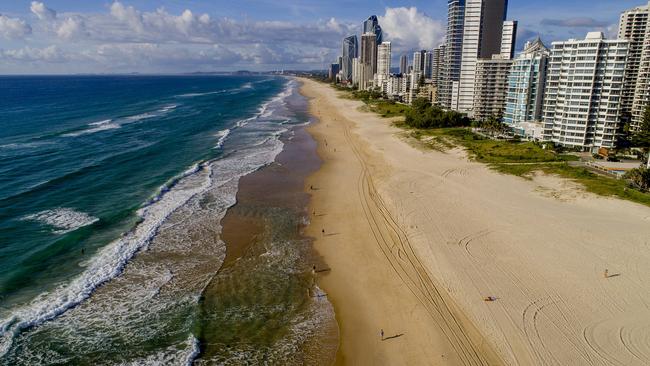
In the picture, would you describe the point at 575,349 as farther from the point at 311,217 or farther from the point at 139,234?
the point at 139,234

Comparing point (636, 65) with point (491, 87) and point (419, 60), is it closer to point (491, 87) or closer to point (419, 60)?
point (491, 87)

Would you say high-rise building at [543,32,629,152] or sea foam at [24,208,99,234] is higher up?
high-rise building at [543,32,629,152]

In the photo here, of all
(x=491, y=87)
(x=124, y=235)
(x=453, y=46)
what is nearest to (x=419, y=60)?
(x=453, y=46)

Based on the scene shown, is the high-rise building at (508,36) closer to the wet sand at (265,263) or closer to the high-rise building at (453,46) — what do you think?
the high-rise building at (453,46)

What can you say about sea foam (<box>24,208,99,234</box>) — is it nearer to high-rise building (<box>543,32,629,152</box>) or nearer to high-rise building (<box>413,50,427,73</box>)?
high-rise building (<box>543,32,629,152</box>)

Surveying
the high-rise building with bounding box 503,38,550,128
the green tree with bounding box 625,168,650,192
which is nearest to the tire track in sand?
the green tree with bounding box 625,168,650,192

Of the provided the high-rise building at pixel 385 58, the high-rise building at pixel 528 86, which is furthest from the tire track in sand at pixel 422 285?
the high-rise building at pixel 385 58

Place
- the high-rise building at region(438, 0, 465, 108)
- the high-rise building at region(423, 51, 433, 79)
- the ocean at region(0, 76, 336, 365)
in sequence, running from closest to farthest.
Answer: the ocean at region(0, 76, 336, 365)
the high-rise building at region(438, 0, 465, 108)
the high-rise building at region(423, 51, 433, 79)
